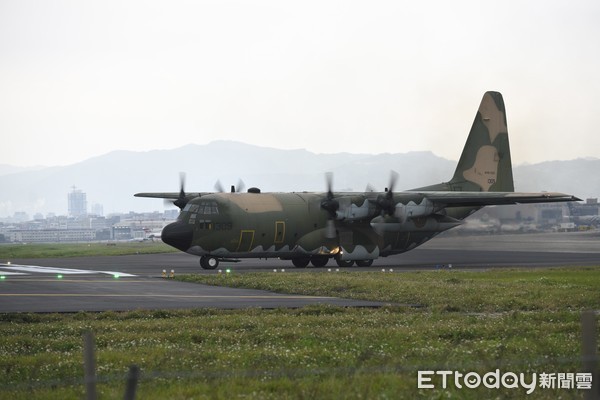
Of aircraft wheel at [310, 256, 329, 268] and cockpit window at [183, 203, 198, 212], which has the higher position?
cockpit window at [183, 203, 198, 212]

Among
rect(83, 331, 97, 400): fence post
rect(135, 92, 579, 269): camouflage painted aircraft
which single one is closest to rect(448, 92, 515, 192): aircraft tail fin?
rect(135, 92, 579, 269): camouflage painted aircraft

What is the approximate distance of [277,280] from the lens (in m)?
38.3

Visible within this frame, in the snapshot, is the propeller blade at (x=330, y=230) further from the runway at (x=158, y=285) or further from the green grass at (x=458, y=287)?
the green grass at (x=458, y=287)

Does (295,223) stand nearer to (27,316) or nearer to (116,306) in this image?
(116,306)

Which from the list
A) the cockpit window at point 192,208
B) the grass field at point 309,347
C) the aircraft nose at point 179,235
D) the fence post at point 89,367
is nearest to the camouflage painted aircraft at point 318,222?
the aircraft nose at point 179,235

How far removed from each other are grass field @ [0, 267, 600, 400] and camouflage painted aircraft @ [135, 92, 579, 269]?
18041 mm

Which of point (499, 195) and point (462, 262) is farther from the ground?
point (499, 195)

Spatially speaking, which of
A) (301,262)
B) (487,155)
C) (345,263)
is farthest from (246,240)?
(487,155)

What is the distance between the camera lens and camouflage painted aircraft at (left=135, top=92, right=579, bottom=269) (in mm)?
48719

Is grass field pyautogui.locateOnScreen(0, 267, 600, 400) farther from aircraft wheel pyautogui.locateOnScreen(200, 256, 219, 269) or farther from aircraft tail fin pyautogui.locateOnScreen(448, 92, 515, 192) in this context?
aircraft tail fin pyautogui.locateOnScreen(448, 92, 515, 192)

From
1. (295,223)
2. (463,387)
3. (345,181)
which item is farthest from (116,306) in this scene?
(345,181)

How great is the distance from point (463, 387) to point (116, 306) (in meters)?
15.8

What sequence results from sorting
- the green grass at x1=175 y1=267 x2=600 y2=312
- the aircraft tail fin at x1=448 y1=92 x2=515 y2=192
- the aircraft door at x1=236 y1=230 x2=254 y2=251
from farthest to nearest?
the aircraft tail fin at x1=448 y1=92 x2=515 y2=192 < the aircraft door at x1=236 y1=230 x2=254 y2=251 < the green grass at x1=175 y1=267 x2=600 y2=312

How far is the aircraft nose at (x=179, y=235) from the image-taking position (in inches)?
1890
